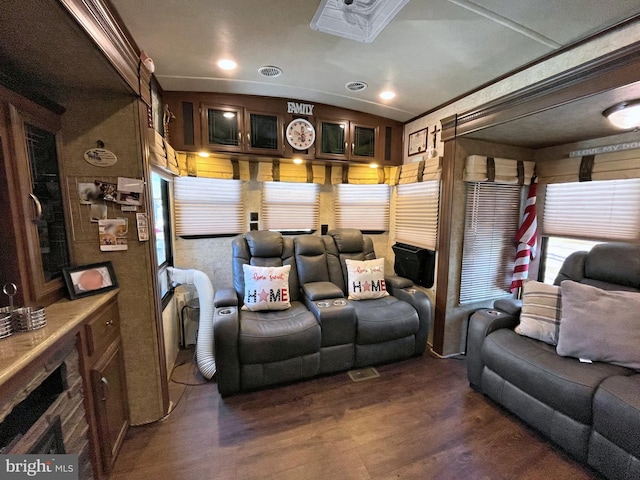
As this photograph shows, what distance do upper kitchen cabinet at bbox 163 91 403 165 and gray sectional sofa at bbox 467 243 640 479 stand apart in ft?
6.81

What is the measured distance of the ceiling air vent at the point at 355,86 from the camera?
2.22 metres

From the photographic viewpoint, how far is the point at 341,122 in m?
2.85

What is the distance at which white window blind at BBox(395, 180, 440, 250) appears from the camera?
8.67 feet

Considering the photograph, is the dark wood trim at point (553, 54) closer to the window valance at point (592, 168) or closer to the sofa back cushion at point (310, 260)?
the window valance at point (592, 168)

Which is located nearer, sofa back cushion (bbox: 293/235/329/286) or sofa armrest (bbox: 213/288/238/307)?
sofa armrest (bbox: 213/288/238/307)

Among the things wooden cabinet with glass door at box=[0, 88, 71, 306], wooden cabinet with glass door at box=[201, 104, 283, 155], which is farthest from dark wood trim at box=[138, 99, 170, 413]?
wooden cabinet with glass door at box=[201, 104, 283, 155]

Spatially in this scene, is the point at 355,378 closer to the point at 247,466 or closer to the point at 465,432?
the point at 465,432

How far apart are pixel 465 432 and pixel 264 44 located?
2.87m

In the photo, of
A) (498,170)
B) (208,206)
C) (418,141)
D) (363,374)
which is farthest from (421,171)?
(208,206)

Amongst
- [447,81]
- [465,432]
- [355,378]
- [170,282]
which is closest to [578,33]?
[447,81]

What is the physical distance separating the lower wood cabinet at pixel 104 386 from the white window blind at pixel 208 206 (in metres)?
1.27

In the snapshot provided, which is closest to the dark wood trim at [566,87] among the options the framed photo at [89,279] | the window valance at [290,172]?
the window valance at [290,172]

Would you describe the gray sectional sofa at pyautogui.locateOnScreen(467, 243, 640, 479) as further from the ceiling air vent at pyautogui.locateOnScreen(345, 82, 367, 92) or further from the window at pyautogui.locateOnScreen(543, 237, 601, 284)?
the ceiling air vent at pyautogui.locateOnScreen(345, 82, 367, 92)

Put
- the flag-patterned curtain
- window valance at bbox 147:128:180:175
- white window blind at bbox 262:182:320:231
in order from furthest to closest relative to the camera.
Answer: white window blind at bbox 262:182:320:231, the flag-patterned curtain, window valance at bbox 147:128:180:175
